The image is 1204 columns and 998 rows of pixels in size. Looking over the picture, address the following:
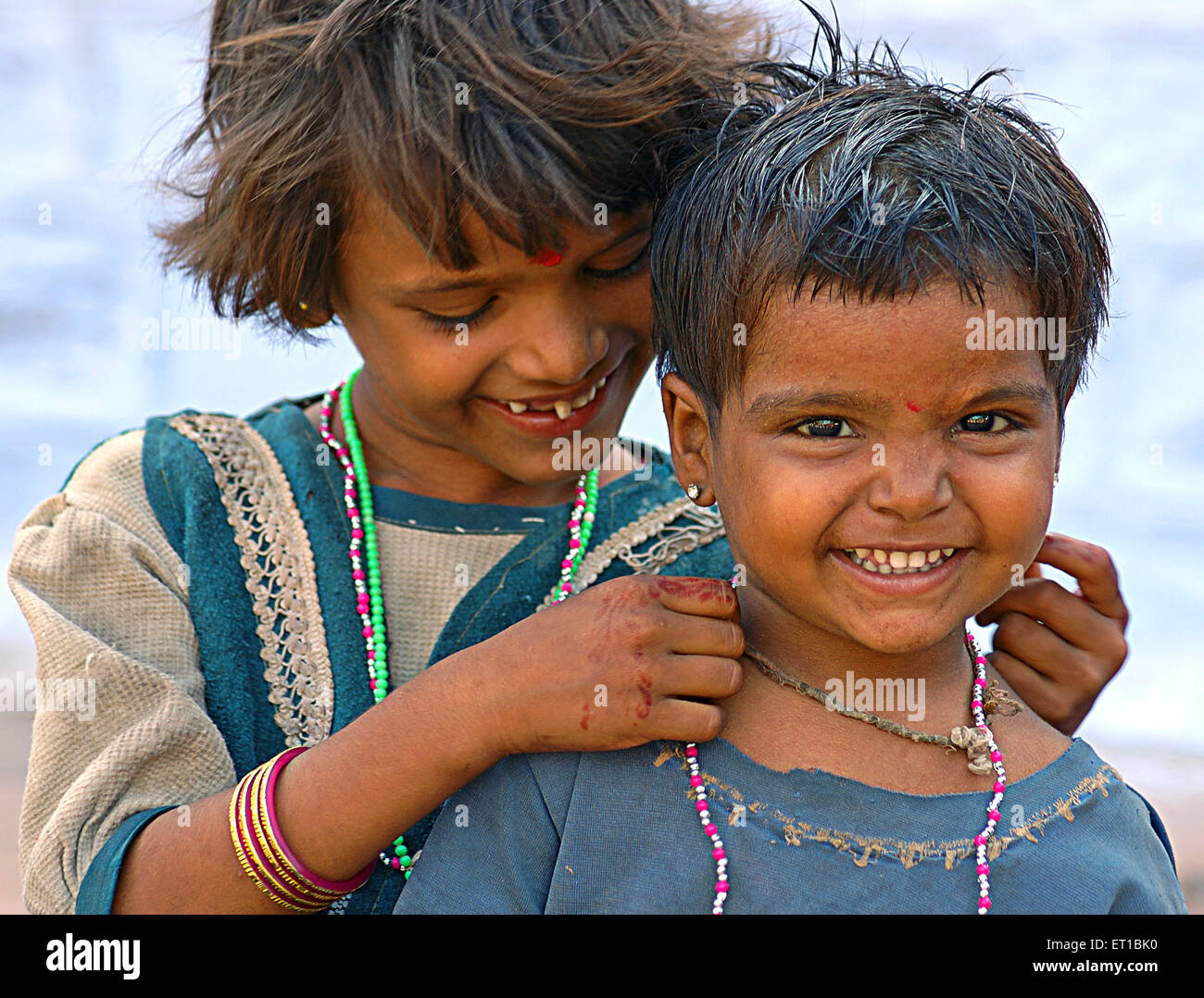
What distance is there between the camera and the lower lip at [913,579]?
5.00 ft

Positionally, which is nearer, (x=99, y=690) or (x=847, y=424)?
(x=847, y=424)

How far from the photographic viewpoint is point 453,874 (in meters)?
1.55

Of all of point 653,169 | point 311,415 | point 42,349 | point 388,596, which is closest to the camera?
point 653,169

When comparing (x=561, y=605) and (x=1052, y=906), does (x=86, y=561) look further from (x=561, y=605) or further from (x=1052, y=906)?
(x=1052, y=906)

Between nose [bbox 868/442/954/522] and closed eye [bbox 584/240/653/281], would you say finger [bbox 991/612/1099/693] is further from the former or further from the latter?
closed eye [bbox 584/240/653/281]

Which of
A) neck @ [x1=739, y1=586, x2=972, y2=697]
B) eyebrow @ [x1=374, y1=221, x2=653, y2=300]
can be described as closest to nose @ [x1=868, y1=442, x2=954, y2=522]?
neck @ [x1=739, y1=586, x2=972, y2=697]

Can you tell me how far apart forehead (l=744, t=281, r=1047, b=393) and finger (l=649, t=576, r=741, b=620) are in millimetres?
A: 296

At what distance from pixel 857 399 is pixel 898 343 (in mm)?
75

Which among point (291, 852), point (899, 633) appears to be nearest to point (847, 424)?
point (899, 633)

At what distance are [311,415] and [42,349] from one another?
12.5 feet

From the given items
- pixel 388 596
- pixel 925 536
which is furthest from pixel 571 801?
pixel 388 596

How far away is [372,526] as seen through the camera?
2.15 m

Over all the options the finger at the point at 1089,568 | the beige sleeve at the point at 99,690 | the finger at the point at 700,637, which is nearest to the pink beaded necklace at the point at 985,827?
the finger at the point at 700,637

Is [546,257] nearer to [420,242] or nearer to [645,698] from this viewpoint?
[420,242]
